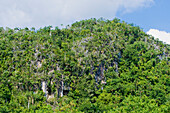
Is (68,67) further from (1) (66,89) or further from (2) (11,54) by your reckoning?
(2) (11,54)

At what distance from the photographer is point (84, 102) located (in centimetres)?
2206

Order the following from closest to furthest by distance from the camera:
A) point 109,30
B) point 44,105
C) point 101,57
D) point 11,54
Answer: point 44,105 → point 11,54 → point 101,57 → point 109,30

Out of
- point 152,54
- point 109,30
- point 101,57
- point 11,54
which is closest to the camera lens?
point 11,54

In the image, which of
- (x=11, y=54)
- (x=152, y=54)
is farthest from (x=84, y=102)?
(x=152, y=54)

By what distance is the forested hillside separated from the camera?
21625 millimetres

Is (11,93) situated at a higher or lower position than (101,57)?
lower

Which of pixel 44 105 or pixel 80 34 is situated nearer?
pixel 44 105

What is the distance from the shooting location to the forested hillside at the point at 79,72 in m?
21.6

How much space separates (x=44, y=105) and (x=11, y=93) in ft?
11.6

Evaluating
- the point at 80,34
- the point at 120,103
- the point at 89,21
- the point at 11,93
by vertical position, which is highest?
the point at 89,21

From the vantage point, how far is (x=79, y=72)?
80.5ft

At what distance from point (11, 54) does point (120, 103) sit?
1275cm

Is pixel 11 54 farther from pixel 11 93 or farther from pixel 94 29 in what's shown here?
pixel 94 29

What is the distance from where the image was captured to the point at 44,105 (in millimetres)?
21547
